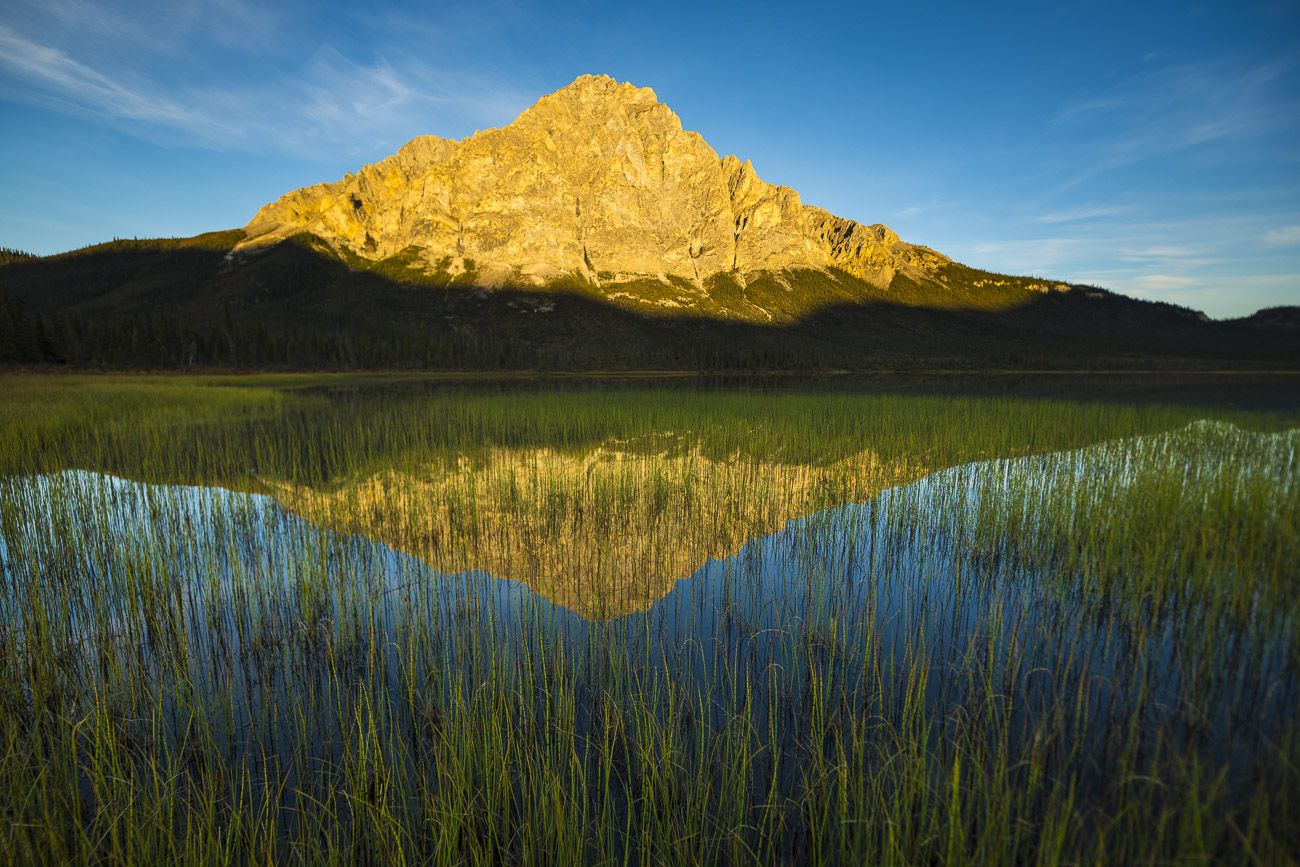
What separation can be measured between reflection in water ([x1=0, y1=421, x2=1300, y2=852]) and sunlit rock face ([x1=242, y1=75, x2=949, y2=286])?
15343 cm

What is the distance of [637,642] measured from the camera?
4.86 metres

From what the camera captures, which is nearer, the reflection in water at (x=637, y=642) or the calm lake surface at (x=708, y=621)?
the reflection in water at (x=637, y=642)

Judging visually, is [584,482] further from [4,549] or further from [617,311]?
[617,311]

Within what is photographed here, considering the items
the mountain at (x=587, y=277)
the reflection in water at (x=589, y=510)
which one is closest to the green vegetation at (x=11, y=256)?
the mountain at (x=587, y=277)

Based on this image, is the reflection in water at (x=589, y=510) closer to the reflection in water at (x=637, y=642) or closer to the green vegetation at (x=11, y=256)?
the reflection in water at (x=637, y=642)

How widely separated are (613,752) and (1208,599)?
609 centimetres

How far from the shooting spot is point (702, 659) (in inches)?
177

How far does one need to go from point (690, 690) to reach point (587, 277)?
537 ft

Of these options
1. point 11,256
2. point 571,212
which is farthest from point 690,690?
point 11,256

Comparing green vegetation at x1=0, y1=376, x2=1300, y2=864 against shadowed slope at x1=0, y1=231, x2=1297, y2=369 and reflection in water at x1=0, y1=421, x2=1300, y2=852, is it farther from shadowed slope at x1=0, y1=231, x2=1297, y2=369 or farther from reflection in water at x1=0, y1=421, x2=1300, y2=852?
shadowed slope at x1=0, y1=231, x2=1297, y2=369

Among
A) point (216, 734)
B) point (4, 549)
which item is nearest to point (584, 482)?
point (216, 734)

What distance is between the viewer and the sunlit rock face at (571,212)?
164 metres

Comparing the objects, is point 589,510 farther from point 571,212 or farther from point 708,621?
point 571,212

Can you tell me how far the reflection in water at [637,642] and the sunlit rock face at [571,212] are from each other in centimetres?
15343
